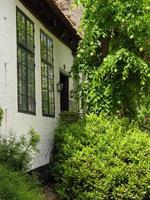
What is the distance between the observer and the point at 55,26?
53.5ft

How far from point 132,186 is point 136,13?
4.15 m

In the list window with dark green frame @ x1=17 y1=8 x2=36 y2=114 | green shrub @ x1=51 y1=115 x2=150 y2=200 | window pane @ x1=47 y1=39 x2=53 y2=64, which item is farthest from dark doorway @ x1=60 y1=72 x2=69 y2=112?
green shrub @ x1=51 y1=115 x2=150 y2=200

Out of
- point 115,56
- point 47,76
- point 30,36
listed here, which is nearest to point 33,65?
point 30,36

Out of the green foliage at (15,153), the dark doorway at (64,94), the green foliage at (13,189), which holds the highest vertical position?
the dark doorway at (64,94)

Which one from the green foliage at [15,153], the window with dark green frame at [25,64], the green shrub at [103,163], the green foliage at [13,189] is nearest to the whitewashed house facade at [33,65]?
the window with dark green frame at [25,64]

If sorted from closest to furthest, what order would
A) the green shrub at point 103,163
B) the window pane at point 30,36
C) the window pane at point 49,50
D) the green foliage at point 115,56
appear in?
the green shrub at point 103,163, the window pane at point 30,36, the green foliage at point 115,56, the window pane at point 49,50

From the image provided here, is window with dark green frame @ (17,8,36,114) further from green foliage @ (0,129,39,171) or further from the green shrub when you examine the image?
green foliage @ (0,129,39,171)

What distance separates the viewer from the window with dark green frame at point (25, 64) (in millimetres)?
12477

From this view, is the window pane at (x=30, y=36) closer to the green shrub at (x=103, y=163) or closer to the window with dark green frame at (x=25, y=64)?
the window with dark green frame at (x=25, y=64)

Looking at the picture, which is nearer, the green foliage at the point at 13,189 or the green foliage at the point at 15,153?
the green foliage at the point at 13,189

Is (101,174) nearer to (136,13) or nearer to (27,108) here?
(27,108)

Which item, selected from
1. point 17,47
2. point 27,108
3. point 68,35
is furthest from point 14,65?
point 68,35

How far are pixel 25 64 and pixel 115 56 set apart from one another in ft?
7.41

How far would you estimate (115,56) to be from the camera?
45.7 ft
